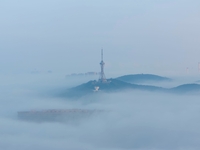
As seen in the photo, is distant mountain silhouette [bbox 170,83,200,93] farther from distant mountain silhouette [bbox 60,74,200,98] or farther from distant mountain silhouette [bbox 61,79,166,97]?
distant mountain silhouette [bbox 61,79,166,97]

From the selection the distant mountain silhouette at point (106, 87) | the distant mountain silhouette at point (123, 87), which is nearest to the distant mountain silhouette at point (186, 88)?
the distant mountain silhouette at point (123, 87)

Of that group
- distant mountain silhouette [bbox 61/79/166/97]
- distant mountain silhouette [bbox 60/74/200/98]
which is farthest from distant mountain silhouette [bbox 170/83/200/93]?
distant mountain silhouette [bbox 61/79/166/97]

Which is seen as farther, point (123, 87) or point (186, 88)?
point (123, 87)

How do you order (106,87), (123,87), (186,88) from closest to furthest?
(186,88)
(106,87)
(123,87)

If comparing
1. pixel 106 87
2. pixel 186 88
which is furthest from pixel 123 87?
pixel 186 88

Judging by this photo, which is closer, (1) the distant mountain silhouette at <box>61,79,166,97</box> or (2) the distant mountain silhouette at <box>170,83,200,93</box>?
(2) the distant mountain silhouette at <box>170,83,200,93</box>

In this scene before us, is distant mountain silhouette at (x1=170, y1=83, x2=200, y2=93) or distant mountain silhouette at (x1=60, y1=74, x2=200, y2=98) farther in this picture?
distant mountain silhouette at (x1=60, y1=74, x2=200, y2=98)

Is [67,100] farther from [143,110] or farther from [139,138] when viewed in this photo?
[139,138]

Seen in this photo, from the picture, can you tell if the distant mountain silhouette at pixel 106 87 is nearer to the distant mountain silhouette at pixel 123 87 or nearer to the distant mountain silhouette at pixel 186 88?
the distant mountain silhouette at pixel 123 87

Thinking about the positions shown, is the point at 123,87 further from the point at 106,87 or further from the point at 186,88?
the point at 186,88

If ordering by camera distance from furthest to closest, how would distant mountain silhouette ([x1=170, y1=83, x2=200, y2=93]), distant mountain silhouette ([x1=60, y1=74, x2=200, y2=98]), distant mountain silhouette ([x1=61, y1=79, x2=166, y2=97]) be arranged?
distant mountain silhouette ([x1=61, y1=79, x2=166, y2=97]), distant mountain silhouette ([x1=60, y1=74, x2=200, y2=98]), distant mountain silhouette ([x1=170, y1=83, x2=200, y2=93])

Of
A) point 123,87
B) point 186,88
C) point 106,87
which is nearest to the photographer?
point 186,88

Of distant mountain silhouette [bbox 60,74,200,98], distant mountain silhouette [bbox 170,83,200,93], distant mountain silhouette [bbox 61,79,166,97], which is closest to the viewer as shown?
distant mountain silhouette [bbox 170,83,200,93]
